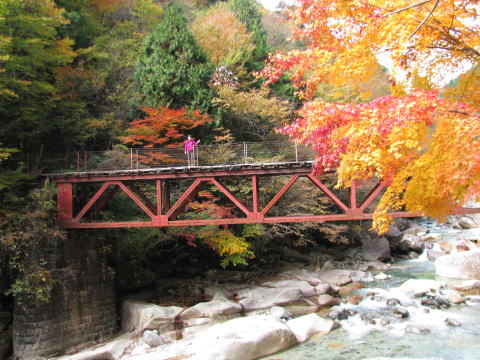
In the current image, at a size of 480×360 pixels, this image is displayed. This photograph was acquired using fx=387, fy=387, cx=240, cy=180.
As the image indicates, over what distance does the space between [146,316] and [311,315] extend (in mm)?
5281

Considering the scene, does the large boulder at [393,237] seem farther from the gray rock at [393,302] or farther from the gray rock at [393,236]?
the gray rock at [393,302]

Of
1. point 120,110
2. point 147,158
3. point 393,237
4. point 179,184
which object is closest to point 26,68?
point 147,158

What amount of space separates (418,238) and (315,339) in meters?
15.4

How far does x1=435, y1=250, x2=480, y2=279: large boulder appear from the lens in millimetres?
16609

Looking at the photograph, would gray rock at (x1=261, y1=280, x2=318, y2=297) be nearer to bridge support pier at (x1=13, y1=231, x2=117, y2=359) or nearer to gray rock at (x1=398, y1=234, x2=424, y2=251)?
bridge support pier at (x1=13, y1=231, x2=117, y2=359)

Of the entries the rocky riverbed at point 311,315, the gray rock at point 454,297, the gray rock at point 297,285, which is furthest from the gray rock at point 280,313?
the gray rock at point 454,297

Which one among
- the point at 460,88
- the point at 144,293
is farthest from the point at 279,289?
the point at 460,88

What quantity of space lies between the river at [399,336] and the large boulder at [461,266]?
347cm

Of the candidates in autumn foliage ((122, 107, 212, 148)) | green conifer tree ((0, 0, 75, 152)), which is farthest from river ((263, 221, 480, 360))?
green conifer tree ((0, 0, 75, 152))

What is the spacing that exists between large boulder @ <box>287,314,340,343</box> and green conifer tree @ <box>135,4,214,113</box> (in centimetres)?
1121

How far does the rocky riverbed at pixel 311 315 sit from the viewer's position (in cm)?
1002

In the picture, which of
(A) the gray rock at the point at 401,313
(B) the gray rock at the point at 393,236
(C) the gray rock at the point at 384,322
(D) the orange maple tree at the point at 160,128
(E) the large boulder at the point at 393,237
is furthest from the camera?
(B) the gray rock at the point at 393,236

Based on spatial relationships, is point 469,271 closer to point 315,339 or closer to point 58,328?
point 315,339

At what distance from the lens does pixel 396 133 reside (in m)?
5.05
